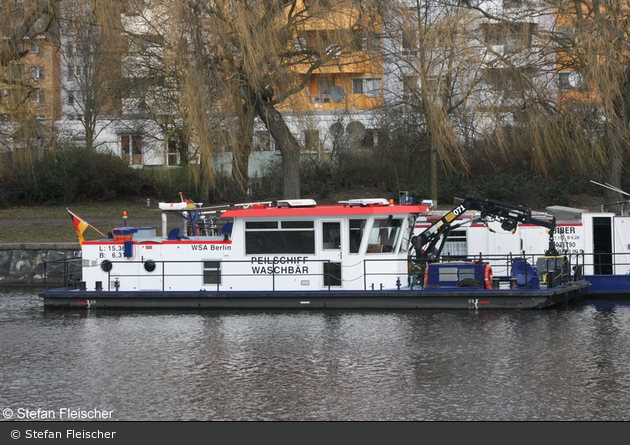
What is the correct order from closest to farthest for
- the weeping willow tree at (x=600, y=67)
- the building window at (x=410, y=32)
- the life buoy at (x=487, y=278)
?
the life buoy at (x=487, y=278), the weeping willow tree at (x=600, y=67), the building window at (x=410, y=32)

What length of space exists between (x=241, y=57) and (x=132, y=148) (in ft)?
83.2

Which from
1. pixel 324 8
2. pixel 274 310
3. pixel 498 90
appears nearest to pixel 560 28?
pixel 498 90

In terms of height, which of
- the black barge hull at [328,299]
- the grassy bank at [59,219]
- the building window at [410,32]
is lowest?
the black barge hull at [328,299]

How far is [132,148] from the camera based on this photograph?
52.8 m

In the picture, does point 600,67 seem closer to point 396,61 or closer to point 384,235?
point 396,61

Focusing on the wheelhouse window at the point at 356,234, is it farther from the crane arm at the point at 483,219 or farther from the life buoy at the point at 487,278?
the life buoy at the point at 487,278

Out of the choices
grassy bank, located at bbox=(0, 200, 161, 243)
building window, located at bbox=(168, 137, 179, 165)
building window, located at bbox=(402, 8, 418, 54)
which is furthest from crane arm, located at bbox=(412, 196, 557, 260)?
grassy bank, located at bbox=(0, 200, 161, 243)

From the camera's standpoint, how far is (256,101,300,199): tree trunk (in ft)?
96.8

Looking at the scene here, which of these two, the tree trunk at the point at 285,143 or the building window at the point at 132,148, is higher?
the building window at the point at 132,148

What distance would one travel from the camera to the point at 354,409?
15.5m

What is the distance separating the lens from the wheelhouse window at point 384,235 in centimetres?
2569

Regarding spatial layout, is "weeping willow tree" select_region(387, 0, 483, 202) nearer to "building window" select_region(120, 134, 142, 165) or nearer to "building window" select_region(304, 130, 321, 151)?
"building window" select_region(304, 130, 321, 151)

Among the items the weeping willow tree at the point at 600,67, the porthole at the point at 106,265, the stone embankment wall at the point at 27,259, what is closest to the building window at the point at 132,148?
the stone embankment wall at the point at 27,259

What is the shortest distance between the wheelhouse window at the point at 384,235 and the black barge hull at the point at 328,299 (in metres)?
1.29
